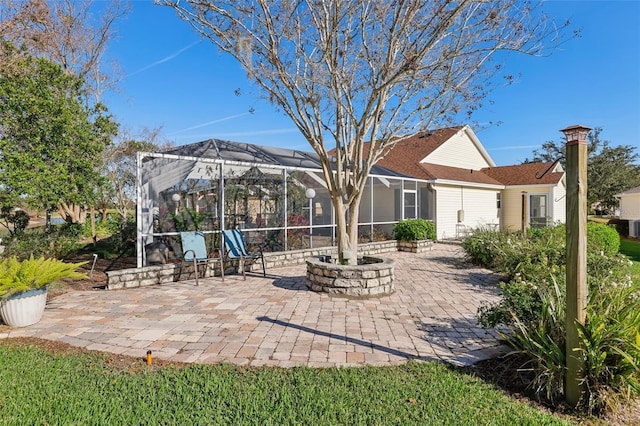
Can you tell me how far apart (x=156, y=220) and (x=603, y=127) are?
140 feet

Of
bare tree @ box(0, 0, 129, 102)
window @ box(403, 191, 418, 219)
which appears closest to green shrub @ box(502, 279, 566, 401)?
window @ box(403, 191, 418, 219)

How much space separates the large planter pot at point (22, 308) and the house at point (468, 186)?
1371 cm

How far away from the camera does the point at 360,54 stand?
674cm

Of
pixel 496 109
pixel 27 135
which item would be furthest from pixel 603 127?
pixel 27 135

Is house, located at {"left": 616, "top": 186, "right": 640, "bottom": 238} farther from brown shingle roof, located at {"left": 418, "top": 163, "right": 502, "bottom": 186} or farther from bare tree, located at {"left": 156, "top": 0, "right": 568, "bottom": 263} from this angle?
bare tree, located at {"left": 156, "top": 0, "right": 568, "bottom": 263}

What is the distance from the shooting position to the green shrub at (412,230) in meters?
12.4

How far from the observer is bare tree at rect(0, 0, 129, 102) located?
9.26 metres

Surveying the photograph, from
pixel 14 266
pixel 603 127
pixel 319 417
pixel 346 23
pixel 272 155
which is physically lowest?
pixel 319 417

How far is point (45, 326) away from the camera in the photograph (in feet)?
14.8

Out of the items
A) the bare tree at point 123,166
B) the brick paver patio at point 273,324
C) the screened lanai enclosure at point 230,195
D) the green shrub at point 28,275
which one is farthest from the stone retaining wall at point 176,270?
the bare tree at point 123,166

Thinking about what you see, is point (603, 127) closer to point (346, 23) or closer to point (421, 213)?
point (421, 213)

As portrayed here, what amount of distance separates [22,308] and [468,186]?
1735 centimetres

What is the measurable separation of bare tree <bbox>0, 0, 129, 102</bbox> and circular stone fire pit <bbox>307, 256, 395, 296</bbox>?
384 inches

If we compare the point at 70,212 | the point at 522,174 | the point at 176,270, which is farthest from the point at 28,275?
the point at 522,174
